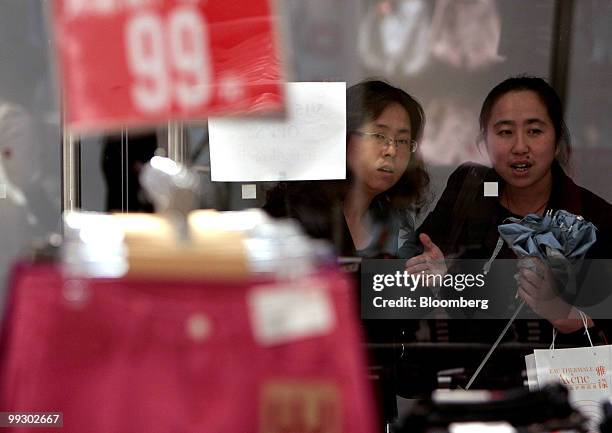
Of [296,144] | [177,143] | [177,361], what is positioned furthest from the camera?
[296,144]

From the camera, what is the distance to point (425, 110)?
3.66 m

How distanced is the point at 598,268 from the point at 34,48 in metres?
2.27

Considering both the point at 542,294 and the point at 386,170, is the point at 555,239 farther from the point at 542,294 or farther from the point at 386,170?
the point at 386,170

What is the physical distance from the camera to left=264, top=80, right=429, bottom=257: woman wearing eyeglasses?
362 centimetres

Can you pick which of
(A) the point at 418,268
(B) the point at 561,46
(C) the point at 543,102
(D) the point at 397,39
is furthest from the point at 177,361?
(B) the point at 561,46

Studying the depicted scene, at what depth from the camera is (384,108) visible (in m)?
3.66

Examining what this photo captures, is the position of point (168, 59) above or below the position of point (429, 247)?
above

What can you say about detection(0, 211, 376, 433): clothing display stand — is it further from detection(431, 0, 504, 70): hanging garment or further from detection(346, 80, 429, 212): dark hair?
detection(431, 0, 504, 70): hanging garment

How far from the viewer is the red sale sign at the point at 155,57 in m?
2.87

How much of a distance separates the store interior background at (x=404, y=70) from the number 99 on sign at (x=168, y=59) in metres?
0.55

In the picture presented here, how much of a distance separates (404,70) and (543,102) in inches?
21.5

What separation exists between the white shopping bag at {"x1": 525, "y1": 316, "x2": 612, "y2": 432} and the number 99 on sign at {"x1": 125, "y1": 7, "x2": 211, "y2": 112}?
1707 millimetres

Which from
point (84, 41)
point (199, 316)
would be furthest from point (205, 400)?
point (84, 41)

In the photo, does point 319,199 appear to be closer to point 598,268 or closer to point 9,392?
point 598,268
